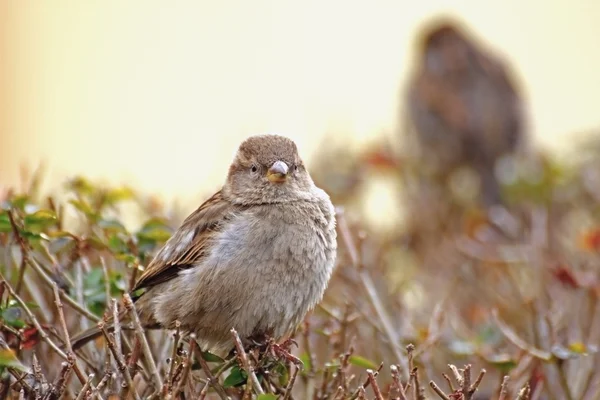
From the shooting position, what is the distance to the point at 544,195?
17.4ft

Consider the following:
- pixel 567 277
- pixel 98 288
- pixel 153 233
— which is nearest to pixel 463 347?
pixel 567 277

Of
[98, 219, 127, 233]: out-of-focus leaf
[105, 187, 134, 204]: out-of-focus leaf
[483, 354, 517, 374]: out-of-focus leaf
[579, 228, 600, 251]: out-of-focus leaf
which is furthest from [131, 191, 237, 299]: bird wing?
[579, 228, 600, 251]: out-of-focus leaf

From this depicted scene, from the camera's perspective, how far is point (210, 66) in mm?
11711

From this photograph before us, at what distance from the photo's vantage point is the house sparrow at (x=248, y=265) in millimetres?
2844

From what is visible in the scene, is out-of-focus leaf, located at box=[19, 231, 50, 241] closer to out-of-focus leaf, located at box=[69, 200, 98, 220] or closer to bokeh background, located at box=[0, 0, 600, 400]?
bokeh background, located at box=[0, 0, 600, 400]

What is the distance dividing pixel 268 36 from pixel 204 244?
9466 mm

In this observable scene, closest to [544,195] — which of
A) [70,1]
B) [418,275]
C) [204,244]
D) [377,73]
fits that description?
[418,275]

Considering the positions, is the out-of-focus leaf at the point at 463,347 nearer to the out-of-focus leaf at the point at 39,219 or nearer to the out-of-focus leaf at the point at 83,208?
the out-of-focus leaf at the point at 83,208

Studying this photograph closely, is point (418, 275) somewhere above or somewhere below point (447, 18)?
below

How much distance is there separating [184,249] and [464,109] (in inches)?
186

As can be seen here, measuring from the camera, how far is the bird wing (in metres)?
2.93

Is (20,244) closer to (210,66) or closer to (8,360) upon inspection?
(8,360)

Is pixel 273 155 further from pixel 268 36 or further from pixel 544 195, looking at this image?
pixel 268 36

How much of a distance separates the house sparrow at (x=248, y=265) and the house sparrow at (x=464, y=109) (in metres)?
3.88
